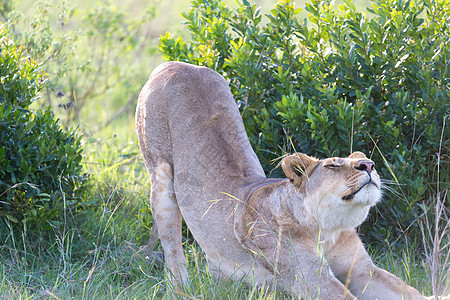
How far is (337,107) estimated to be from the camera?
173 inches

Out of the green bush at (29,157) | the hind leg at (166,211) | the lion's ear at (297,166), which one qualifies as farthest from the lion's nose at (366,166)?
the green bush at (29,157)

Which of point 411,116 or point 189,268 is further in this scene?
point 411,116

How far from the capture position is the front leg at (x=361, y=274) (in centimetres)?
374

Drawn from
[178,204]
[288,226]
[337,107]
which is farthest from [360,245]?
[178,204]

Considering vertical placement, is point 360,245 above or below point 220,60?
below

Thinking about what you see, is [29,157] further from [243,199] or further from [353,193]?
[353,193]

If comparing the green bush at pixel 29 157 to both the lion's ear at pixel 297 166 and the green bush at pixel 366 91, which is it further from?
the lion's ear at pixel 297 166

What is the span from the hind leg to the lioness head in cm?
111

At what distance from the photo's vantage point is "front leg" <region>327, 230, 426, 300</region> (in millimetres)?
3744

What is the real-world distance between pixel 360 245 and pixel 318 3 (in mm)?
1817

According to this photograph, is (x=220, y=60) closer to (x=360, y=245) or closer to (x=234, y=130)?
(x=234, y=130)

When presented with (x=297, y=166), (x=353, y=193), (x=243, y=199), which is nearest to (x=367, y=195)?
(x=353, y=193)

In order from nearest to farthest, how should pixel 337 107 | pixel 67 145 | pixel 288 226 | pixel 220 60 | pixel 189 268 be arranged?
pixel 288 226
pixel 189 268
pixel 337 107
pixel 67 145
pixel 220 60

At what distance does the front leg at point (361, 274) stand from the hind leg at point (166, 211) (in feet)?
3.69
